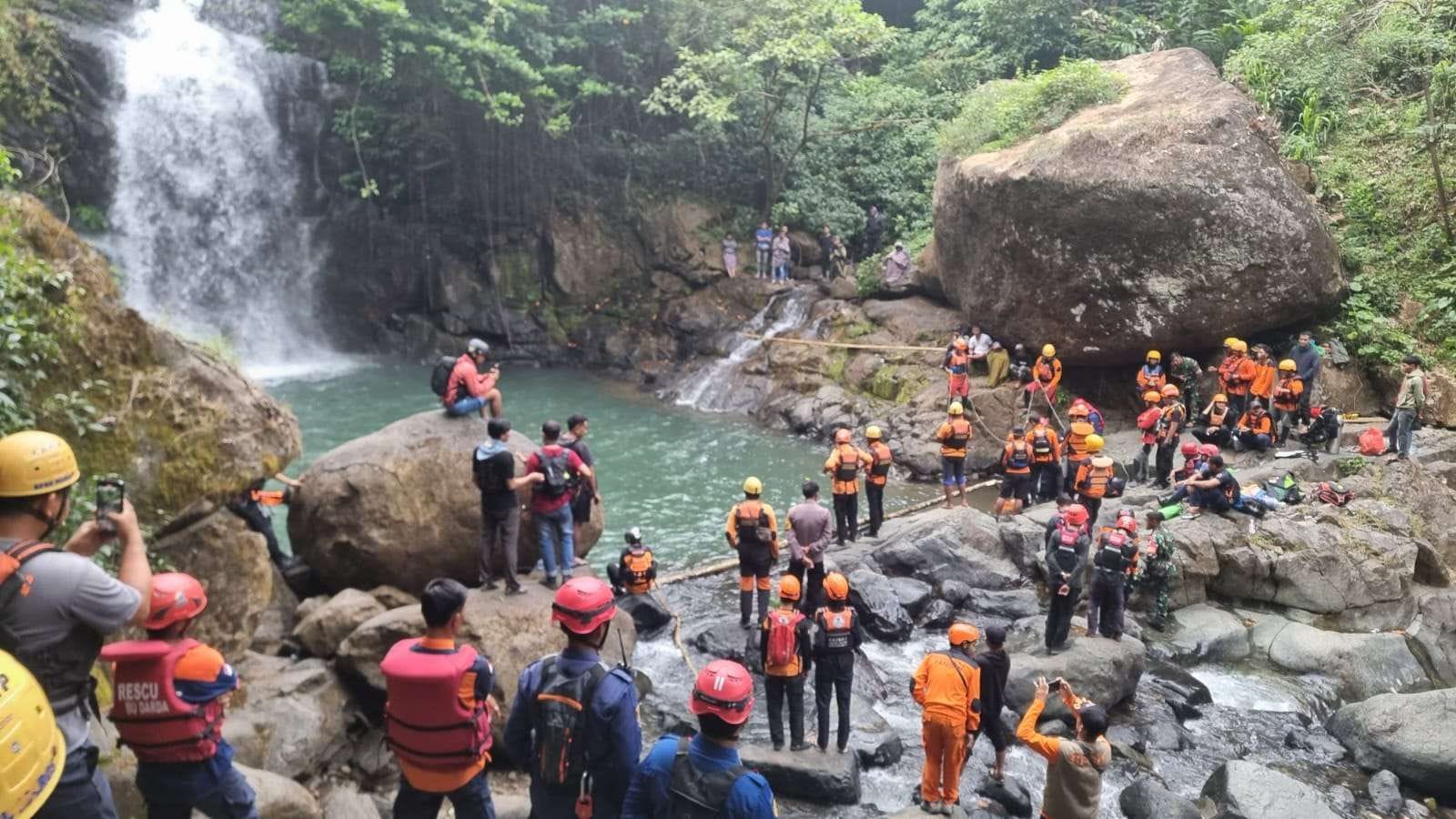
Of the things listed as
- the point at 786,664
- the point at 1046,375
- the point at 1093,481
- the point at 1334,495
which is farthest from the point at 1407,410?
the point at 786,664

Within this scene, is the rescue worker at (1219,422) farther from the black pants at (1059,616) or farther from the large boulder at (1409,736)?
the black pants at (1059,616)

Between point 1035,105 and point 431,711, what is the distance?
1898cm

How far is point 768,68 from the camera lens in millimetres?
26516

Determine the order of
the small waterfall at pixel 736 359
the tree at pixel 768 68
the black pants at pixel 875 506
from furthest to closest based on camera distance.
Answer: the tree at pixel 768 68 < the small waterfall at pixel 736 359 < the black pants at pixel 875 506

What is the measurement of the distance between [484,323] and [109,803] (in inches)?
961

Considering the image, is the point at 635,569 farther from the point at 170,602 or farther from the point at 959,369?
the point at 959,369

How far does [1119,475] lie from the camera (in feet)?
50.6

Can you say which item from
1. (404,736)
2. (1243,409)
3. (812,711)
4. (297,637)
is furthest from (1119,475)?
(404,736)

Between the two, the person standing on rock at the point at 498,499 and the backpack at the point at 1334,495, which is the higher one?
the person standing on rock at the point at 498,499

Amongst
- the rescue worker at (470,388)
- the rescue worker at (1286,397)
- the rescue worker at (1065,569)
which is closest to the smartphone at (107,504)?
the rescue worker at (470,388)

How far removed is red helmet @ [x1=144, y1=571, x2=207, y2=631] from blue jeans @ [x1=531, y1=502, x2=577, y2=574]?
4.67 metres

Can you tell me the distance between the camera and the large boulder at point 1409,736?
8125 mm

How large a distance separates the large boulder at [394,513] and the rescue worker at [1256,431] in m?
11.6

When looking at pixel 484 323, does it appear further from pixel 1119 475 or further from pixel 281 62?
pixel 1119 475
